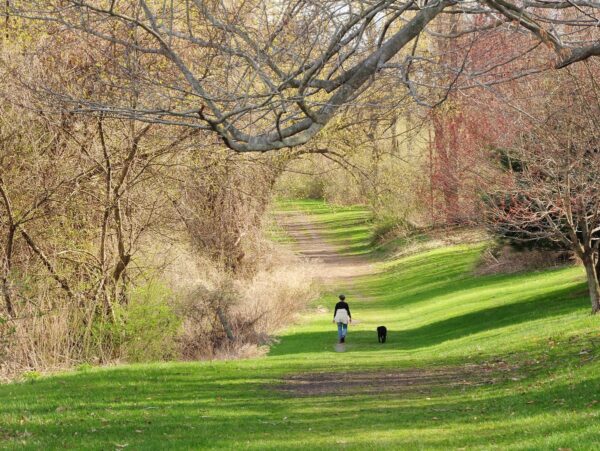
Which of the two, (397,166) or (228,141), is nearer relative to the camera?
(228,141)

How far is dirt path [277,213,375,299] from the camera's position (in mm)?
44875

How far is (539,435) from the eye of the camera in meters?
10.8

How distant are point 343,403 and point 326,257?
135 ft

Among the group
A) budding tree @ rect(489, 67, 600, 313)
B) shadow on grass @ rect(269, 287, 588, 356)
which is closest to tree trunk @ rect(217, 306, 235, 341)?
shadow on grass @ rect(269, 287, 588, 356)

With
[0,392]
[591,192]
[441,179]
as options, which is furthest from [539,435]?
[441,179]

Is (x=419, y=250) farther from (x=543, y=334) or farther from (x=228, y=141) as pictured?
(x=228, y=141)

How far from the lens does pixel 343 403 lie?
1523 cm

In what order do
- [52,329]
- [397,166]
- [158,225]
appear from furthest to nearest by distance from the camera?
[397,166] < [158,225] < [52,329]

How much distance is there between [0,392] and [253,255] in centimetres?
1877

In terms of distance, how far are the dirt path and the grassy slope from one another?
13.4m

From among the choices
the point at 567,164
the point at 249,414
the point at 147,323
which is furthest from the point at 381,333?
the point at 249,414

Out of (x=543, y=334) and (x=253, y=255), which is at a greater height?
(x=253, y=255)

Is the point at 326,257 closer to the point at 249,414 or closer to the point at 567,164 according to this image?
the point at 567,164

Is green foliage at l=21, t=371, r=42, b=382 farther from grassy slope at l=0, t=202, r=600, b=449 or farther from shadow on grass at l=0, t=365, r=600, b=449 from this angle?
shadow on grass at l=0, t=365, r=600, b=449
